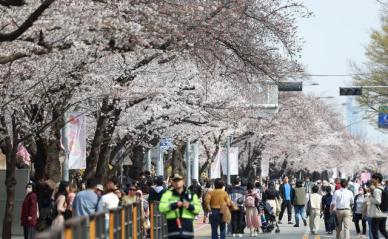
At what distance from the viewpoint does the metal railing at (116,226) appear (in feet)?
38.6

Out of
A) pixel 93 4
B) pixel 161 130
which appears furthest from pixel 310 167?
pixel 93 4

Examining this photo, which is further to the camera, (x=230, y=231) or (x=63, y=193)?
(x=230, y=231)

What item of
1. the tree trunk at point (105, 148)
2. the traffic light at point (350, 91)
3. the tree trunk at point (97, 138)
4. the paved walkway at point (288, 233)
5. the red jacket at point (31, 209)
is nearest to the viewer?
the red jacket at point (31, 209)

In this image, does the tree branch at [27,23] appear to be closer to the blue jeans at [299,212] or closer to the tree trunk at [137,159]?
the blue jeans at [299,212]

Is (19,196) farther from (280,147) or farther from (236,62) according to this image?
(280,147)

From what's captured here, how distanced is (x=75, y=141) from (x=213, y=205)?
3.34m

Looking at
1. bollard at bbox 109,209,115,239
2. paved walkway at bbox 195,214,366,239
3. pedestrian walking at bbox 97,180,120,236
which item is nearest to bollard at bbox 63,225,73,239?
bollard at bbox 109,209,115,239

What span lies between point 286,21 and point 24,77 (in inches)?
233

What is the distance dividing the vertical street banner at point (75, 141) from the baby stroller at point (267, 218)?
32.2 ft

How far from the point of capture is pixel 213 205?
83.4ft

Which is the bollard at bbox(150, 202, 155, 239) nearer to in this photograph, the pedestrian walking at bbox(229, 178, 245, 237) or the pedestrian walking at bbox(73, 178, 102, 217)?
the pedestrian walking at bbox(73, 178, 102, 217)

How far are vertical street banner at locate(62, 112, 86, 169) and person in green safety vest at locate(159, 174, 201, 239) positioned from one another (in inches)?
252

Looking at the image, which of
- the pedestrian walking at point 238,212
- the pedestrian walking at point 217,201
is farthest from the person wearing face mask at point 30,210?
the pedestrian walking at point 238,212

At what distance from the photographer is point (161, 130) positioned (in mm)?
43969
